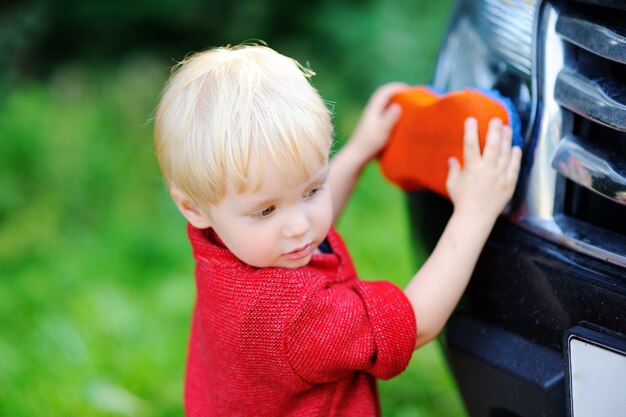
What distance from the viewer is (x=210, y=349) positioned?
1.84 m

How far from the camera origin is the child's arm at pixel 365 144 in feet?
6.92

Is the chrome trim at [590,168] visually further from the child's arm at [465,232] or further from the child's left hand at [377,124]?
the child's left hand at [377,124]

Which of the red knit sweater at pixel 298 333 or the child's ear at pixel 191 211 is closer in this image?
the red knit sweater at pixel 298 333

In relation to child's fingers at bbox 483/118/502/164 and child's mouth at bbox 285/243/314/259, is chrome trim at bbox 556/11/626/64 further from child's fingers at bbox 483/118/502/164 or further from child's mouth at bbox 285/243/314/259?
child's mouth at bbox 285/243/314/259

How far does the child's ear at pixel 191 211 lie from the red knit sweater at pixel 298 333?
38 mm

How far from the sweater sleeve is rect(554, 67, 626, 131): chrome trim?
47cm

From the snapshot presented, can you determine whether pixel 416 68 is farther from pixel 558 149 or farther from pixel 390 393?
pixel 558 149

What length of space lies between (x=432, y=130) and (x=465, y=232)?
25cm

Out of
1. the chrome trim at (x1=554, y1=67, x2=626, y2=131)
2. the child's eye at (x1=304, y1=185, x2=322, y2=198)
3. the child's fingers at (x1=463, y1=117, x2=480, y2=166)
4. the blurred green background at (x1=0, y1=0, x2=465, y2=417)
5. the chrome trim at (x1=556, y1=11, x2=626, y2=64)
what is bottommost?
the blurred green background at (x1=0, y1=0, x2=465, y2=417)

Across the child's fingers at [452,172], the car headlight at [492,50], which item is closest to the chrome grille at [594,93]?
the car headlight at [492,50]

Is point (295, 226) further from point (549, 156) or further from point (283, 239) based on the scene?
point (549, 156)

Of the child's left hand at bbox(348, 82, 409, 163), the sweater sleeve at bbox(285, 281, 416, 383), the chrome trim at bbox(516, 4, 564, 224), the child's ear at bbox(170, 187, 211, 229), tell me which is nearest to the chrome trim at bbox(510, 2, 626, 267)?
the chrome trim at bbox(516, 4, 564, 224)

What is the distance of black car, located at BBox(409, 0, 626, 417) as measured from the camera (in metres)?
1.47

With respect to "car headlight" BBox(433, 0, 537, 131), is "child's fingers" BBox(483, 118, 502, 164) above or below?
below
